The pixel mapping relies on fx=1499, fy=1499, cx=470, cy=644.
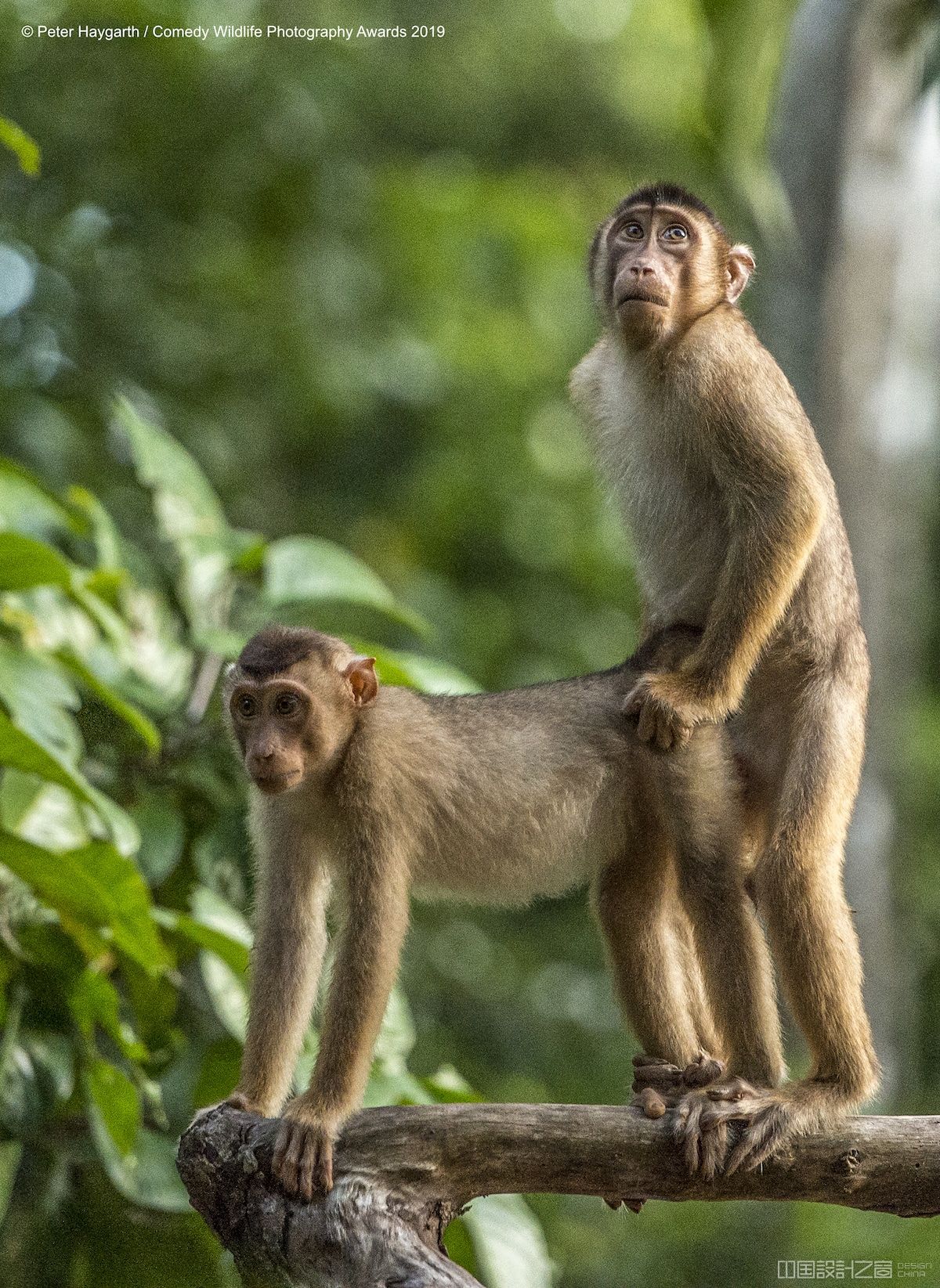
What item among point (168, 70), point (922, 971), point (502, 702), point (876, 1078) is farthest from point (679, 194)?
point (168, 70)

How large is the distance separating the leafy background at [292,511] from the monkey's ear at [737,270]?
230 mm

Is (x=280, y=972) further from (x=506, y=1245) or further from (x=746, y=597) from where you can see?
(x=746, y=597)

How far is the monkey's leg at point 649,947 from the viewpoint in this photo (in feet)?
16.1

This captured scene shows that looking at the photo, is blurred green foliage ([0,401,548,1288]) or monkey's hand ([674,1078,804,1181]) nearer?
monkey's hand ([674,1078,804,1181])

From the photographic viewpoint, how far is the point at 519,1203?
5.92 meters

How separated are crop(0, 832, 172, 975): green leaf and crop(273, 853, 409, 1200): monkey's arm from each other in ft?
2.78

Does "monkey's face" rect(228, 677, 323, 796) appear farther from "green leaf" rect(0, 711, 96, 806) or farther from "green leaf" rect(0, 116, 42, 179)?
"green leaf" rect(0, 116, 42, 179)

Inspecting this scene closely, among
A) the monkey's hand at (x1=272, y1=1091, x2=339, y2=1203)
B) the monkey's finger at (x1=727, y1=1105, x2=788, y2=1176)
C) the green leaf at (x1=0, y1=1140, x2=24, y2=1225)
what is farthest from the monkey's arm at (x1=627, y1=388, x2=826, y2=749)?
the green leaf at (x1=0, y1=1140, x2=24, y2=1225)

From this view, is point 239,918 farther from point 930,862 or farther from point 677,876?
point 930,862

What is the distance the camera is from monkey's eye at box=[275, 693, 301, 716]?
476 cm

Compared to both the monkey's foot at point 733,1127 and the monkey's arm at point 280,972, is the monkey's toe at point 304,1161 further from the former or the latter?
the monkey's foot at point 733,1127

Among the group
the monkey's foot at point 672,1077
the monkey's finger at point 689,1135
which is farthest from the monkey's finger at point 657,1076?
the monkey's finger at point 689,1135

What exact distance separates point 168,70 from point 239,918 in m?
9.89

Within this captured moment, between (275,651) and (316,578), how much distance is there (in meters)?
1.83
